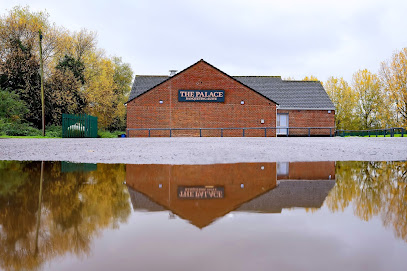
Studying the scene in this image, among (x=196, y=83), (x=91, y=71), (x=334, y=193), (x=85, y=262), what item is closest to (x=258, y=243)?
(x=85, y=262)

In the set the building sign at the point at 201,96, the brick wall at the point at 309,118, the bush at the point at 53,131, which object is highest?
the building sign at the point at 201,96

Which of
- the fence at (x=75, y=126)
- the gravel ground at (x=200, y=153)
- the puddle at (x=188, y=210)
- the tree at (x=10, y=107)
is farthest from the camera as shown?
the tree at (x=10, y=107)

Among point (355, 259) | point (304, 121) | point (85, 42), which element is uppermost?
point (85, 42)

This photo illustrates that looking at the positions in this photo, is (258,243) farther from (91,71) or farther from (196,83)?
(91,71)

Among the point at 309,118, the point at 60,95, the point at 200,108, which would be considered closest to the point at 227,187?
the point at 200,108

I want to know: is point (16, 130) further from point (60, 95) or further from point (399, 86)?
point (399, 86)

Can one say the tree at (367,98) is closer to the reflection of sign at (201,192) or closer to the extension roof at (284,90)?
the extension roof at (284,90)

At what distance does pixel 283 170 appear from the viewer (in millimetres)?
8180

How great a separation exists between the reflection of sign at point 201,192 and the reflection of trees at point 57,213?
87 cm

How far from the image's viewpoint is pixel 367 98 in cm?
5906

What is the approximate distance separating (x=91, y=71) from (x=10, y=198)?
4762 cm

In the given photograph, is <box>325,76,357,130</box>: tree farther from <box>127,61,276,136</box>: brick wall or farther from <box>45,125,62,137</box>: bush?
<box>45,125,62,137</box>: bush

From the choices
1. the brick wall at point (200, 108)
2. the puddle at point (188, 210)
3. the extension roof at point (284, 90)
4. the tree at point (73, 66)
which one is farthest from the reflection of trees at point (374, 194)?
the tree at point (73, 66)

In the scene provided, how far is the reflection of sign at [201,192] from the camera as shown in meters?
5.09
